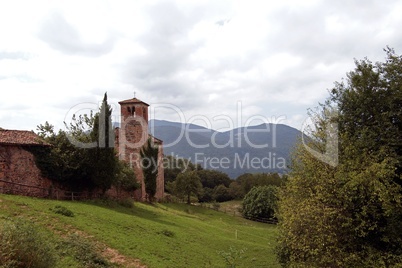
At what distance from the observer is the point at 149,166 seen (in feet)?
146

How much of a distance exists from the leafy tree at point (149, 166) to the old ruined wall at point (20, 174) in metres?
17.7

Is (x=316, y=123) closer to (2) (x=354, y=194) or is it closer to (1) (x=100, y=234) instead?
(2) (x=354, y=194)

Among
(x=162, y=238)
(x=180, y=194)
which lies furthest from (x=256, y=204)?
(x=162, y=238)

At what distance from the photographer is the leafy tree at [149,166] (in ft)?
144

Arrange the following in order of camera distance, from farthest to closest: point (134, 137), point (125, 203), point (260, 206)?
point (260, 206) < point (134, 137) < point (125, 203)

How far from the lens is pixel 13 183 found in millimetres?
24188

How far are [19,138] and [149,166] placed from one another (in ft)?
65.3

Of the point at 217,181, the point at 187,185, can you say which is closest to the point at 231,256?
the point at 187,185

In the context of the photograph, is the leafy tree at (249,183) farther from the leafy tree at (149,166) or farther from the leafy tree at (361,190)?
the leafy tree at (361,190)

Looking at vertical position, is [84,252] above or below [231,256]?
below

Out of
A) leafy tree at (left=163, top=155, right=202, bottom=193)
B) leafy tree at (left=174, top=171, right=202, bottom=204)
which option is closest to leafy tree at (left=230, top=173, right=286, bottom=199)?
leafy tree at (left=163, top=155, right=202, bottom=193)

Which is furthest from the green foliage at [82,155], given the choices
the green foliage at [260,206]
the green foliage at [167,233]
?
the green foliage at [260,206]

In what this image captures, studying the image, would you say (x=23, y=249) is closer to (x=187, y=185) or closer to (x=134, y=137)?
(x=134, y=137)

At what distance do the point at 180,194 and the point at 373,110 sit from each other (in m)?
48.4
